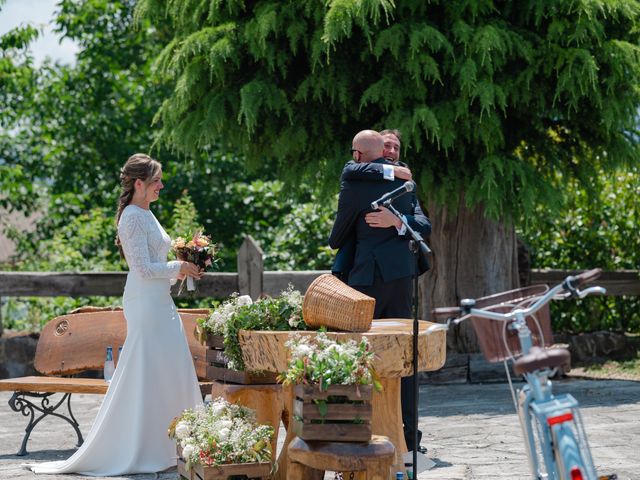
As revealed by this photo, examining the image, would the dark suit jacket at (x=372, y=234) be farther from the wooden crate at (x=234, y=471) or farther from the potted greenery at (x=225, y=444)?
the wooden crate at (x=234, y=471)

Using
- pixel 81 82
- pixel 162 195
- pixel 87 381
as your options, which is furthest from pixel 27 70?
pixel 87 381

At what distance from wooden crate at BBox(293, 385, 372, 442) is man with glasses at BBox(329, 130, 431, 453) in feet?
5.56

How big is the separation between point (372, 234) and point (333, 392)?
Answer: 2.04 m

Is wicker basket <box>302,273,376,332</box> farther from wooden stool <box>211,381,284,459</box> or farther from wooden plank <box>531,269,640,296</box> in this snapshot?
wooden plank <box>531,269,640,296</box>

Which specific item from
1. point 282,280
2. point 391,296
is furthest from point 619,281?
point 391,296

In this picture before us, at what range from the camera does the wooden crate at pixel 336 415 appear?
205 inches

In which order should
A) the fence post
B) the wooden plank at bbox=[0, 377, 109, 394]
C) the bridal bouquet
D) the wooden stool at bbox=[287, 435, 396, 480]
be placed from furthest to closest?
the fence post
the wooden plank at bbox=[0, 377, 109, 394]
the bridal bouquet
the wooden stool at bbox=[287, 435, 396, 480]

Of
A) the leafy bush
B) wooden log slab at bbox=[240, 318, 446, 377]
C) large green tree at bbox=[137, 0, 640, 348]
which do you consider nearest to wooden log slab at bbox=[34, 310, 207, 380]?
large green tree at bbox=[137, 0, 640, 348]

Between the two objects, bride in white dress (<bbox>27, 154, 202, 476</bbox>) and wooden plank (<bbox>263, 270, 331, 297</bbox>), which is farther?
wooden plank (<bbox>263, 270, 331, 297</bbox>)

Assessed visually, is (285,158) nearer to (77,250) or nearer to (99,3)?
(77,250)

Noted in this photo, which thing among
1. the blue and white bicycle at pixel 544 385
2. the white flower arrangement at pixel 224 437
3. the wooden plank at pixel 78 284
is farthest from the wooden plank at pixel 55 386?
the blue and white bicycle at pixel 544 385

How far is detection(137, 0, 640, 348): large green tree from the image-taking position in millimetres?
9320

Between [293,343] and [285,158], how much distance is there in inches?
210

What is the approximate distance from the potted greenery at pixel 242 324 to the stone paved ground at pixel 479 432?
910mm
